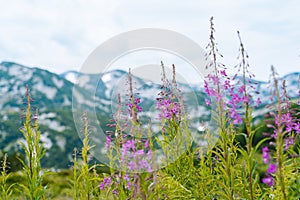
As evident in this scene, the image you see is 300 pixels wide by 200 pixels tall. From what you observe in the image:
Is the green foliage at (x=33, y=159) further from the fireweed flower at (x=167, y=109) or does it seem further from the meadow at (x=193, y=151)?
the fireweed flower at (x=167, y=109)

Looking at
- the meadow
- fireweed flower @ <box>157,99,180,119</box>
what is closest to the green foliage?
the meadow

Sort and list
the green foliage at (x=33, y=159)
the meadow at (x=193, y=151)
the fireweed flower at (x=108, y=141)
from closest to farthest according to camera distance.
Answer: the meadow at (x=193, y=151) → the green foliage at (x=33, y=159) → the fireweed flower at (x=108, y=141)

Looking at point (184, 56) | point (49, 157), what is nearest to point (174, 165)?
point (184, 56)

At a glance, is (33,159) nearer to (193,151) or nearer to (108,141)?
(108,141)

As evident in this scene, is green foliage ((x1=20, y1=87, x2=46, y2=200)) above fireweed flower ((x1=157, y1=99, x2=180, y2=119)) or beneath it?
beneath

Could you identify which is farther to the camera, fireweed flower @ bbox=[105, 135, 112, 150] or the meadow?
fireweed flower @ bbox=[105, 135, 112, 150]

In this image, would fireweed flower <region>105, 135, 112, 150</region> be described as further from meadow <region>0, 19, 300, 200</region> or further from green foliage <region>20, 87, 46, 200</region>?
green foliage <region>20, 87, 46, 200</region>

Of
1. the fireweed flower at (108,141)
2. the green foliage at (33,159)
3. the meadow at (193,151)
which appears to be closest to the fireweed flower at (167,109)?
the meadow at (193,151)

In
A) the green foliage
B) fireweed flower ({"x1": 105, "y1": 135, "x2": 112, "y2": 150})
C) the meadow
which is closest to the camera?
the meadow

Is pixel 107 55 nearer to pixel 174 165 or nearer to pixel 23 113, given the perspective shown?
pixel 23 113

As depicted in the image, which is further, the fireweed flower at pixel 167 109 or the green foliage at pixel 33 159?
the fireweed flower at pixel 167 109

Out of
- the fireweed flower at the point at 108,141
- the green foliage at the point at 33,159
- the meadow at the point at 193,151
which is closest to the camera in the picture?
the meadow at the point at 193,151

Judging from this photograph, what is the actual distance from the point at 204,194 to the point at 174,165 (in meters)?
0.71

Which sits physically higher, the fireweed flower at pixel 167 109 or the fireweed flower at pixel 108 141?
the fireweed flower at pixel 167 109
